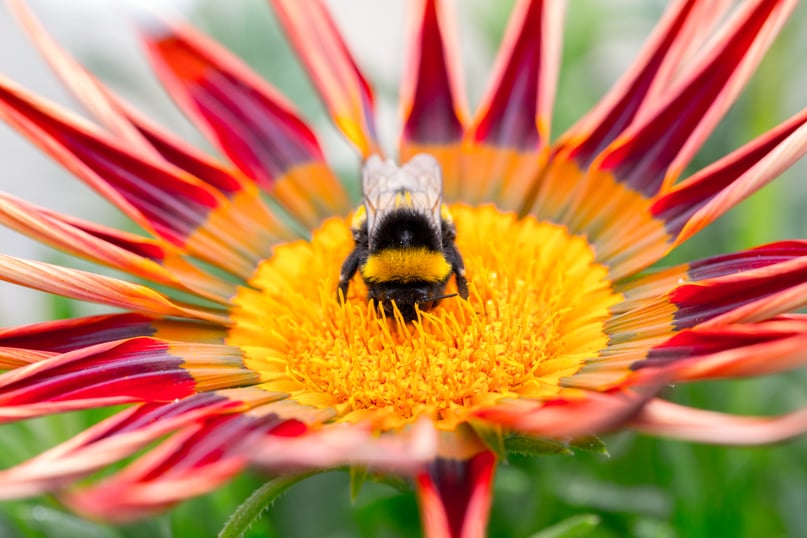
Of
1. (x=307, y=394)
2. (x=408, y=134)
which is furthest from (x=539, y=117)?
(x=307, y=394)

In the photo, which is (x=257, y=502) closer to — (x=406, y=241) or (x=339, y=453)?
(x=339, y=453)

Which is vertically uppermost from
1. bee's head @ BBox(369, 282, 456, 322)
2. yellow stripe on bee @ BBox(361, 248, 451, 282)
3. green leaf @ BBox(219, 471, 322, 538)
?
yellow stripe on bee @ BBox(361, 248, 451, 282)

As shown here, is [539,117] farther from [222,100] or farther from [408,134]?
[222,100]

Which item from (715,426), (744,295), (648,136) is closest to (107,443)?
A: (715,426)

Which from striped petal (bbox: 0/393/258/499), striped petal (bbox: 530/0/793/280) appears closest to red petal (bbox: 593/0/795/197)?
striped petal (bbox: 530/0/793/280)

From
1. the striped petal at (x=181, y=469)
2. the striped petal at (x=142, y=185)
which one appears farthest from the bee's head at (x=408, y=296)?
the striped petal at (x=142, y=185)

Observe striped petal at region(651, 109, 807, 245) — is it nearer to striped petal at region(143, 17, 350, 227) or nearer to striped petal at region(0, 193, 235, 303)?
striped petal at region(143, 17, 350, 227)
